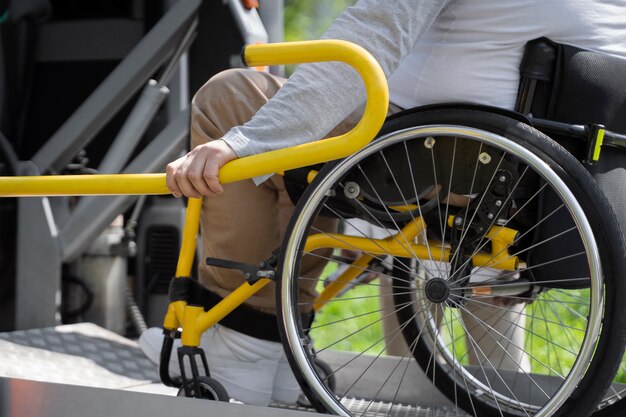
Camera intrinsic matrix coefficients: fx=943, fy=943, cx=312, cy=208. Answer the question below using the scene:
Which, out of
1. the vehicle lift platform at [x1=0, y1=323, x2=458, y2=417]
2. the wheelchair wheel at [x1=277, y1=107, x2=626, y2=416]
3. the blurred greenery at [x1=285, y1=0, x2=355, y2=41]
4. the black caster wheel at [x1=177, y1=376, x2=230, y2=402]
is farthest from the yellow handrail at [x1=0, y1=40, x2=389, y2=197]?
the blurred greenery at [x1=285, y1=0, x2=355, y2=41]

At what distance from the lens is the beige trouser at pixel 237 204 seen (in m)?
1.91

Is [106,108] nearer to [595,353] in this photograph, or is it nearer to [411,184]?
[411,184]

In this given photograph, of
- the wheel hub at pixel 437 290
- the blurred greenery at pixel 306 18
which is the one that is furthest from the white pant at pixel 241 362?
the blurred greenery at pixel 306 18

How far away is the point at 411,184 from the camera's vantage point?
5.60 feet

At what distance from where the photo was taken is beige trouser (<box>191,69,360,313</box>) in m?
1.91

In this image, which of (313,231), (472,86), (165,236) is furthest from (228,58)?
(472,86)

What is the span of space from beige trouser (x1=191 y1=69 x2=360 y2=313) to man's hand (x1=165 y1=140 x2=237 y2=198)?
0.38 metres

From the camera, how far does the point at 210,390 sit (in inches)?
72.2

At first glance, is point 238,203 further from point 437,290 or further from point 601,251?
point 601,251

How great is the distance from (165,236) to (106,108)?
499 millimetres

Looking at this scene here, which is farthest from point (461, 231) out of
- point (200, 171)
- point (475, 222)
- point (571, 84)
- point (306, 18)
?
point (306, 18)

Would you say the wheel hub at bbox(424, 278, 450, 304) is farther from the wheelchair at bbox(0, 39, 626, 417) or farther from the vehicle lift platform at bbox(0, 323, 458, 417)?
the vehicle lift platform at bbox(0, 323, 458, 417)

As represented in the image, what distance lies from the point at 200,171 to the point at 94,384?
96 cm

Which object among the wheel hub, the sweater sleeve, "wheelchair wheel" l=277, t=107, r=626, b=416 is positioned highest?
the sweater sleeve
